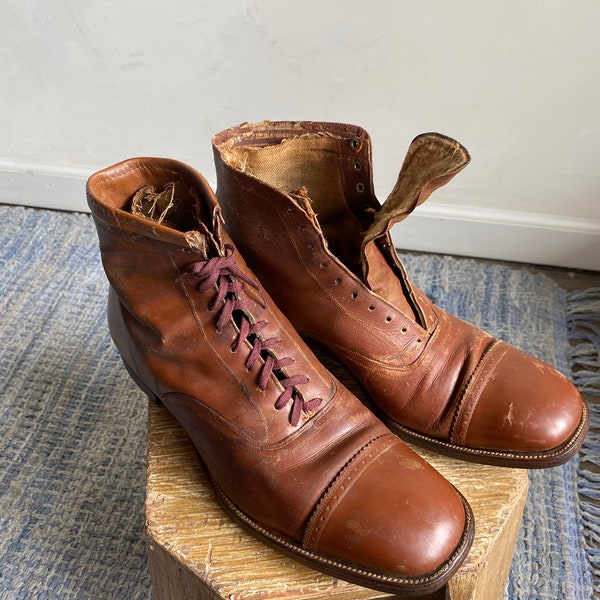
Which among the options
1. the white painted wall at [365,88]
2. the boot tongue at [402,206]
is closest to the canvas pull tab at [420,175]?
the boot tongue at [402,206]

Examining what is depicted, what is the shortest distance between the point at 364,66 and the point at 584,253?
0.60 metres

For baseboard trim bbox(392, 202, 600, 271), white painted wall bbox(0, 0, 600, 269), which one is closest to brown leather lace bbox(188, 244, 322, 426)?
white painted wall bbox(0, 0, 600, 269)

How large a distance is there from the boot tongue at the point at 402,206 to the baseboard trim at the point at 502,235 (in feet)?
2.20

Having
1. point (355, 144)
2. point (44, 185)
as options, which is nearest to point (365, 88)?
point (355, 144)

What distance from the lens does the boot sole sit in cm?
57

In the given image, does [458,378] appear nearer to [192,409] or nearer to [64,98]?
[192,409]

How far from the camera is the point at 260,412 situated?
642mm

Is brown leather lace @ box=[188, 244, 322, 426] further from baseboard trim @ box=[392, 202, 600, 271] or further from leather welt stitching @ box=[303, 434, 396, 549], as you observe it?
baseboard trim @ box=[392, 202, 600, 271]

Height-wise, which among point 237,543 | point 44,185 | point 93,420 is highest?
point 237,543

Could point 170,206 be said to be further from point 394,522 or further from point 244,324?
point 394,522

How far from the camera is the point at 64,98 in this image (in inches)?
53.8

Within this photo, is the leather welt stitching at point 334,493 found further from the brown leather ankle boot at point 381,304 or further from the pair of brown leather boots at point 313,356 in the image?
→ the brown leather ankle boot at point 381,304

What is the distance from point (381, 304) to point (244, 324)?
0.15 m

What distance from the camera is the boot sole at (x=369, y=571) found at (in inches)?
22.6
